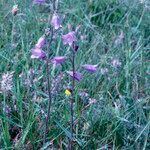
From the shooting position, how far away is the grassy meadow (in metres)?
1.88

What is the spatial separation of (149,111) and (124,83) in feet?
1.05

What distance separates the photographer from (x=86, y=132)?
1961 millimetres

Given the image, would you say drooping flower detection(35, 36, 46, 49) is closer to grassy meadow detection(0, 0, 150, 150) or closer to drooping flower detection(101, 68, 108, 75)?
grassy meadow detection(0, 0, 150, 150)

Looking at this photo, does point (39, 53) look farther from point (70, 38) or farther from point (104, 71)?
point (104, 71)

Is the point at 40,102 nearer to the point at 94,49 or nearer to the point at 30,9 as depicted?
the point at 94,49

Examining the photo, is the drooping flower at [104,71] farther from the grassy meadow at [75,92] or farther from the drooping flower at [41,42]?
the drooping flower at [41,42]

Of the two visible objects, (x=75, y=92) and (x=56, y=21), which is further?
(x=75, y=92)

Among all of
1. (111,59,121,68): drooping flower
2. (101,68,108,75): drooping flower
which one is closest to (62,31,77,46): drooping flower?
(101,68,108,75): drooping flower

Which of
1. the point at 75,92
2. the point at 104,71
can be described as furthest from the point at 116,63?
the point at 75,92

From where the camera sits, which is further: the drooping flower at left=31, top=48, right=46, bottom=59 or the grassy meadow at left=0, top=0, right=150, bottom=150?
the grassy meadow at left=0, top=0, right=150, bottom=150

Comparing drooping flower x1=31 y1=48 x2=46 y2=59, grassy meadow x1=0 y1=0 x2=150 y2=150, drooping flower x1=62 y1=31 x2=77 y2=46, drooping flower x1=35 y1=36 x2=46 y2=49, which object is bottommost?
grassy meadow x1=0 y1=0 x2=150 y2=150

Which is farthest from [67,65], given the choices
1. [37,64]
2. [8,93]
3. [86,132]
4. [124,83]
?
[86,132]

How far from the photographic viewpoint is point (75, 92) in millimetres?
2125

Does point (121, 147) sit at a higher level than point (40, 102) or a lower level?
lower
